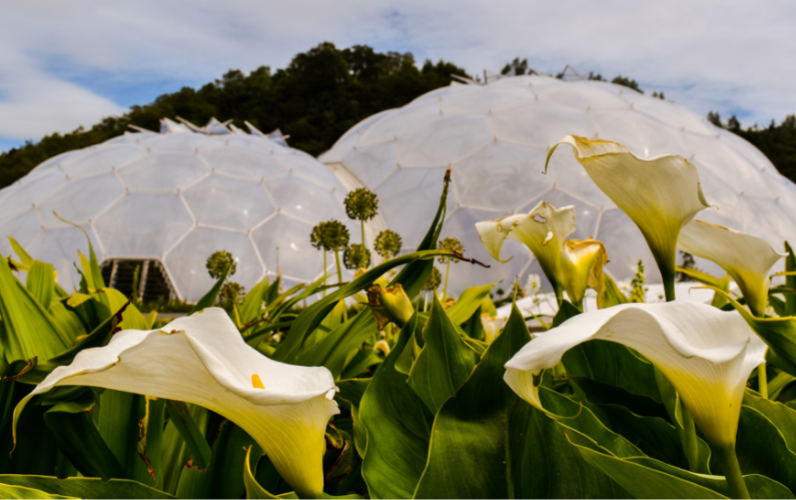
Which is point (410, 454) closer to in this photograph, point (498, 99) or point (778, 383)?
point (778, 383)

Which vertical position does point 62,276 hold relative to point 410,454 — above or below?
below

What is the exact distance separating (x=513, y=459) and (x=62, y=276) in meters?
8.31

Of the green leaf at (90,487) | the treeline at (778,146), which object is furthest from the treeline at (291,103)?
the green leaf at (90,487)

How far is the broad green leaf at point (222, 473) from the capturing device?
1.60 ft

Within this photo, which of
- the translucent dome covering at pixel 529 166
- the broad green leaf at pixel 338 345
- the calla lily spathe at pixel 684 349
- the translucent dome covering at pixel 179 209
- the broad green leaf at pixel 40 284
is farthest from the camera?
the translucent dome covering at pixel 529 166

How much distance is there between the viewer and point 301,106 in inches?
961

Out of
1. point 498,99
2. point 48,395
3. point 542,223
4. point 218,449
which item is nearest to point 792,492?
point 542,223

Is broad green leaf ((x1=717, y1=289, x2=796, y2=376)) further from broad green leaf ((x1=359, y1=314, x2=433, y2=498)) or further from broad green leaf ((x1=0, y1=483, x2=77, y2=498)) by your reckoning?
broad green leaf ((x1=0, y1=483, x2=77, y2=498))

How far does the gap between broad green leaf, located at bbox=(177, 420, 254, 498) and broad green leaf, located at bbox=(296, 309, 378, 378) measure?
0.19 m

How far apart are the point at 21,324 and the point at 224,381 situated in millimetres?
524

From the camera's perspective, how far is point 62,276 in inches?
275

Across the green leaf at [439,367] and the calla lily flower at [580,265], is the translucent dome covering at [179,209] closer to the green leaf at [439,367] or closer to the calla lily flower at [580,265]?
the calla lily flower at [580,265]

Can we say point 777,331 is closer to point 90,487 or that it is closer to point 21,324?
point 90,487

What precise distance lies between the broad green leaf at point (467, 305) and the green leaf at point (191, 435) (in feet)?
1.90
